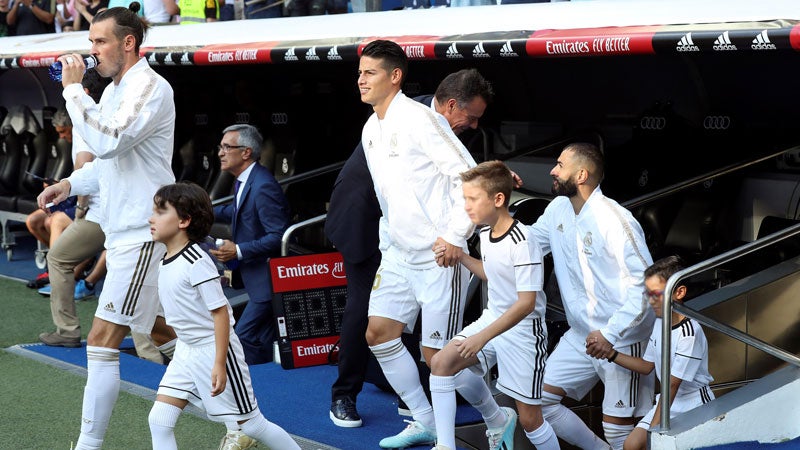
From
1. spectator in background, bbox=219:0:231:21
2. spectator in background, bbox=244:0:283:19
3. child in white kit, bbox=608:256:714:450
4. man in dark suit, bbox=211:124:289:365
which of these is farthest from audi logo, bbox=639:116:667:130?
spectator in background, bbox=219:0:231:21

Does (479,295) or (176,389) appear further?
(479,295)

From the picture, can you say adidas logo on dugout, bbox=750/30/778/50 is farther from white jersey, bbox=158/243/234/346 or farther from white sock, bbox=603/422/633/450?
white jersey, bbox=158/243/234/346

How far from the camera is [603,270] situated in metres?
4.93

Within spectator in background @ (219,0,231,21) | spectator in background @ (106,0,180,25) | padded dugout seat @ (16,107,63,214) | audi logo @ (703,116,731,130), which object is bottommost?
audi logo @ (703,116,731,130)

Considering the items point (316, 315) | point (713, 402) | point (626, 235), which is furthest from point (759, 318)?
point (316, 315)

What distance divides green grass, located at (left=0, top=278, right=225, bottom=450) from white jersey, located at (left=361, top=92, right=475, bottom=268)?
1.39 metres

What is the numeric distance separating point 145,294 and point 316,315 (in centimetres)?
215

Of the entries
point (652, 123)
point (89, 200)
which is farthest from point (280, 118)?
point (652, 123)

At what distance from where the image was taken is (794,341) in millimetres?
6074

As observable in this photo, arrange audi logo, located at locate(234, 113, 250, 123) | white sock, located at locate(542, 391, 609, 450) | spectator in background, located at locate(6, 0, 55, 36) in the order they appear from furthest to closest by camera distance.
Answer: spectator in background, located at locate(6, 0, 55, 36) → audi logo, located at locate(234, 113, 250, 123) → white sock, located at locate(542, 391, 609, 450)

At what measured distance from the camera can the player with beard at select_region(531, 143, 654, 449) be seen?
484 centimetres

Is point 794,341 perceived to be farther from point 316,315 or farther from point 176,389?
point 176,389

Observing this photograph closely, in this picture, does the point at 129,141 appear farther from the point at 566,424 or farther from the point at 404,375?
the point at 566,424

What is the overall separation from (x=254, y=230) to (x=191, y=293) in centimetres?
278
